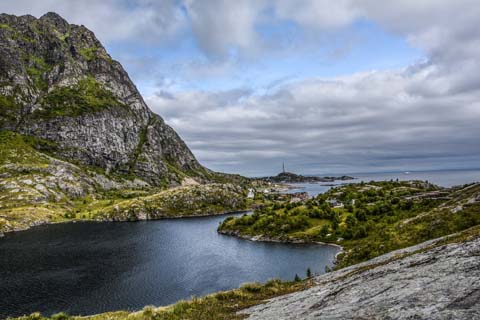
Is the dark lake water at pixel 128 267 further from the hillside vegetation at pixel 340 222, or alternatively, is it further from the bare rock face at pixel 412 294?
the bare rock face at pixel 412 294

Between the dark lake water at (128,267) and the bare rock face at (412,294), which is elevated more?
the bare rock face at (412,294)

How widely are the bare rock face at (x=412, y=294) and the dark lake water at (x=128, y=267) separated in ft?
215

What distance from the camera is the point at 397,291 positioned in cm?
1739

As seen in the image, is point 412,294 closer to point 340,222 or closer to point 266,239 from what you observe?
point 340,222

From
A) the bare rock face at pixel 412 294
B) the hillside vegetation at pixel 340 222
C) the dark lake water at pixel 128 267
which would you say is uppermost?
the bare rock face at pixel 412 294

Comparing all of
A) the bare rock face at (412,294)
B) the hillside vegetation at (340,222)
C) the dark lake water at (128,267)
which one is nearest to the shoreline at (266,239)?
the hillside vegetation at (340,222)

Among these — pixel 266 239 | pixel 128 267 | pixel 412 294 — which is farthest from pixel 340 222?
pixel 412 294

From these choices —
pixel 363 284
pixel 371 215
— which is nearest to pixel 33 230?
pixel 371 215

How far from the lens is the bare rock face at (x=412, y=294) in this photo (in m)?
13.5

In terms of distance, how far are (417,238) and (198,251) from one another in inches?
4029

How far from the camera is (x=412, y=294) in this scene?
15906 mm

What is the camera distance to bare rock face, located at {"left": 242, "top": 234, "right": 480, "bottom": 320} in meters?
13.5

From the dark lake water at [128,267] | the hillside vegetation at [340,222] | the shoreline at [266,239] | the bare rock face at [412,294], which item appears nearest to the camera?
the bare rock face at [412,294]

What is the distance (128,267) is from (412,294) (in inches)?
4455
